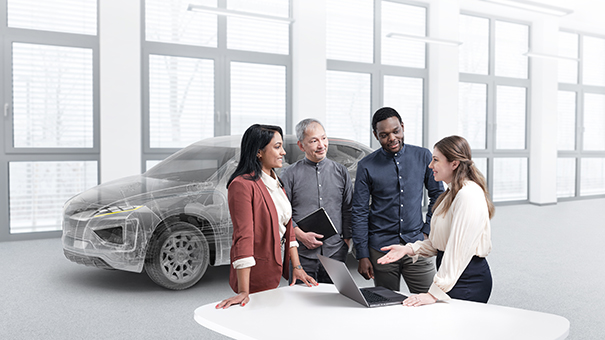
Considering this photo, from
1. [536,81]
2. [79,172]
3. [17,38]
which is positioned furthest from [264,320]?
[536,81]

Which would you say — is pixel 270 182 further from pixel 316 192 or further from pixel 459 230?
pixel 459 230

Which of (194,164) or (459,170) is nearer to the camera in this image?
(459,170)

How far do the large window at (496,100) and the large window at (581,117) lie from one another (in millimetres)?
987

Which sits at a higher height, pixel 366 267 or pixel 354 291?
pixel 354 291

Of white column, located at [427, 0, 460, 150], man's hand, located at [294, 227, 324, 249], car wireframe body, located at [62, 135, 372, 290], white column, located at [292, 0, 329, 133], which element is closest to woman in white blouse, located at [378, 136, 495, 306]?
man's hand, located at [294, 227, 324, 249]

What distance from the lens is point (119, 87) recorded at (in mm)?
5391

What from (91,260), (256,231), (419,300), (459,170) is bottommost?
(91,260)

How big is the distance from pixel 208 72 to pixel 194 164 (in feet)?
8.22

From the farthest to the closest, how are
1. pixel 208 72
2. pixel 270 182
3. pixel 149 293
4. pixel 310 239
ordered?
pixel 208 72 → pixel 149 293 → pixel 310 239 → pixel 270 182

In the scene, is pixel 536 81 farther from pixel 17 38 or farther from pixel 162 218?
pixel 17 38

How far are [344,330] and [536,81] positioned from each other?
8739 millimetres

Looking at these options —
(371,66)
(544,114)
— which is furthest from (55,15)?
(544,114)

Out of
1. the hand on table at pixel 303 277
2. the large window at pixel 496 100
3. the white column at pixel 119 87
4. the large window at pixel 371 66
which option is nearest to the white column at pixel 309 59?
the large window at pixel 371 66

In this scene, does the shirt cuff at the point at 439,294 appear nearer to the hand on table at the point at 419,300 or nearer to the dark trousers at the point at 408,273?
the hand on table at the point at 419,300
